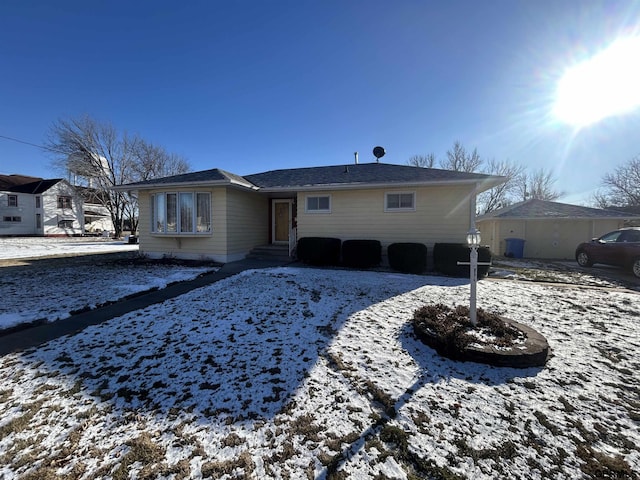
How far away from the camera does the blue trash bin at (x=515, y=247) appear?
46.3 ft

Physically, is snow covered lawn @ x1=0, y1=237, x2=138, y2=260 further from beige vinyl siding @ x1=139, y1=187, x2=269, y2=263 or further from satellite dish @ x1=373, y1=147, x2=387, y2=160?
satellite dish @ x1=373, y1=147, x2=387, y2=160

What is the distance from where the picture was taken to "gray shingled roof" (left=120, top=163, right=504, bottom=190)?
8.86 m

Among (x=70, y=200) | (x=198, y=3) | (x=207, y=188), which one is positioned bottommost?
(x=207, y=188)

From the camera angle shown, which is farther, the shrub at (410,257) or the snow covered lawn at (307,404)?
the shrub at (410,257)

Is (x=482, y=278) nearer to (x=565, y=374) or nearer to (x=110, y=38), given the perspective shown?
(x=565, y=374)

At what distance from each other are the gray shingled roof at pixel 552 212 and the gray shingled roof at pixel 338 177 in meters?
7.93

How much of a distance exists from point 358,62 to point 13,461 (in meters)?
11.4

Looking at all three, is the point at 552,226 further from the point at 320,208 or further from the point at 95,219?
the point at 95,219

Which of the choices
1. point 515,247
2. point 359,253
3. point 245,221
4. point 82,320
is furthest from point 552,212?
point 82,320

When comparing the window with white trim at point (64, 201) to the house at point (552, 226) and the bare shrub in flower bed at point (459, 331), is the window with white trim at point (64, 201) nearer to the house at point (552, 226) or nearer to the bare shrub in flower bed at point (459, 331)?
the bare shrub in flower bed at point (459, 331)

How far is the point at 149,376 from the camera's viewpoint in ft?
8.95

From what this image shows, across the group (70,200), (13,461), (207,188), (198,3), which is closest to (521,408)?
(13,461)

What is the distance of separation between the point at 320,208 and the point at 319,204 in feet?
0.57

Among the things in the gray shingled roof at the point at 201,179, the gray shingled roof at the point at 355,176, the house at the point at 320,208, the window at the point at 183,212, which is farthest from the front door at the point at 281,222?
the window at the point at 183,212
